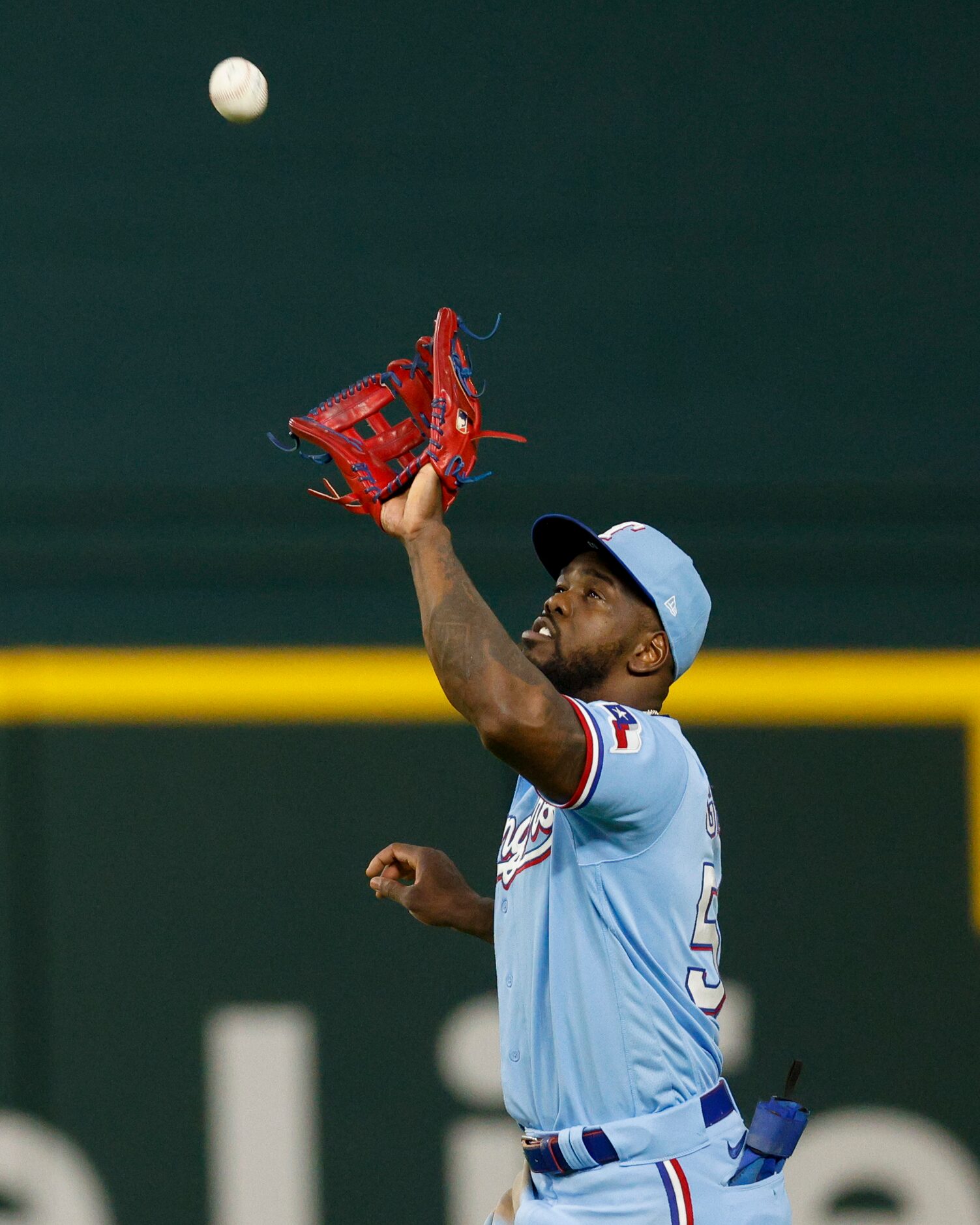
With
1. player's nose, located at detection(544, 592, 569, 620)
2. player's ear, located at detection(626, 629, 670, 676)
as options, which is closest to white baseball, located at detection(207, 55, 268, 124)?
player's nose, located at detection(544, 592, 569, 620)

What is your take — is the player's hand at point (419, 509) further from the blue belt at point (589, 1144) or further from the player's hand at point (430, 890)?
the blue belt at point (589, 1144)

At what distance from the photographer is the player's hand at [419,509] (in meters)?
2.37

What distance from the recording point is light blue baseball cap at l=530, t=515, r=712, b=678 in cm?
261

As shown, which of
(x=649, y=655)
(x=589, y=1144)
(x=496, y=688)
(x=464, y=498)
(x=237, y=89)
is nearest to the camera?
(x=496, y=688)

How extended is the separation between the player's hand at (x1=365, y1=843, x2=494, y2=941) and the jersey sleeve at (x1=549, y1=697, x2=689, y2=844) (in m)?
0.49

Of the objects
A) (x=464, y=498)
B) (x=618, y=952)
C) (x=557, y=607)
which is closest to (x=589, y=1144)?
(x=618, y=952)

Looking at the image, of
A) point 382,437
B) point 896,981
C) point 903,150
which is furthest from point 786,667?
point 382,437

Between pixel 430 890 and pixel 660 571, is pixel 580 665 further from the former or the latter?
pixel 430 890

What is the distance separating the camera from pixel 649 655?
263 centimetres

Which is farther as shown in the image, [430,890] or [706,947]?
[430,890]

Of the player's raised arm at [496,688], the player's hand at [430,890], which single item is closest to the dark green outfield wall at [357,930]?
the player's hand at [430,890]

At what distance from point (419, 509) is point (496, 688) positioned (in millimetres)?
328

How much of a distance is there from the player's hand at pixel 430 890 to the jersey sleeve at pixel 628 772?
0.49m

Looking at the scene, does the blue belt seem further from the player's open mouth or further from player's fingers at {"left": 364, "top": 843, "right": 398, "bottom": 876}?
the player's open mouth
